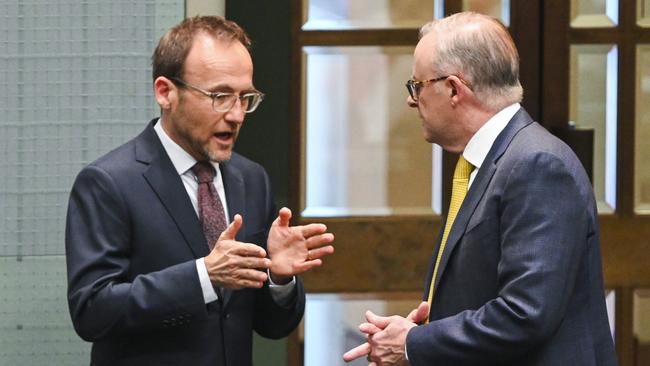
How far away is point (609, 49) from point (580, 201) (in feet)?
4.98

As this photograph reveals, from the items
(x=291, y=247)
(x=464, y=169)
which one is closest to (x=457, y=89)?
(x=464, y=169)

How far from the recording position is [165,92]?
282 cm

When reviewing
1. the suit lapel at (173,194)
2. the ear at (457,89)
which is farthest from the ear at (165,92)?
the ear at (457,89)

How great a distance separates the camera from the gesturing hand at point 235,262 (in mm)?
2582

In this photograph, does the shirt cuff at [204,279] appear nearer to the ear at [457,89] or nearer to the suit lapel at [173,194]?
the suit lapel at [173,194]

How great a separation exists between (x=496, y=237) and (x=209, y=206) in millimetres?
733

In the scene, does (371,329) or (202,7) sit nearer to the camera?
(371,329)

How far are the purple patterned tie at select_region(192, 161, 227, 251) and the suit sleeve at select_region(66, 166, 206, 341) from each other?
0.56 ft

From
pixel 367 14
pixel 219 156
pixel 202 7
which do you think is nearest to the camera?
pixel 219 156

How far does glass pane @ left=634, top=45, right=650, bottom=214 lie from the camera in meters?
3.77

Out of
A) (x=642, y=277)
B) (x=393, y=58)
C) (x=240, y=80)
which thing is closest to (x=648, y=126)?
(x=642, y=277)

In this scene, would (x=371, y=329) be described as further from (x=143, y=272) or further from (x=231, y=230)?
(x=143, y=272)

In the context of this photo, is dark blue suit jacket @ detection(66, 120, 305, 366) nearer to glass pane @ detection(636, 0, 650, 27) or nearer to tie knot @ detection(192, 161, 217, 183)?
tie knot @ detection(192, 161, 217, 183)

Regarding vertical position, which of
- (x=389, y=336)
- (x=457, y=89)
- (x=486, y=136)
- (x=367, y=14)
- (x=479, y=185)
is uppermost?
(x=367, y=14)
